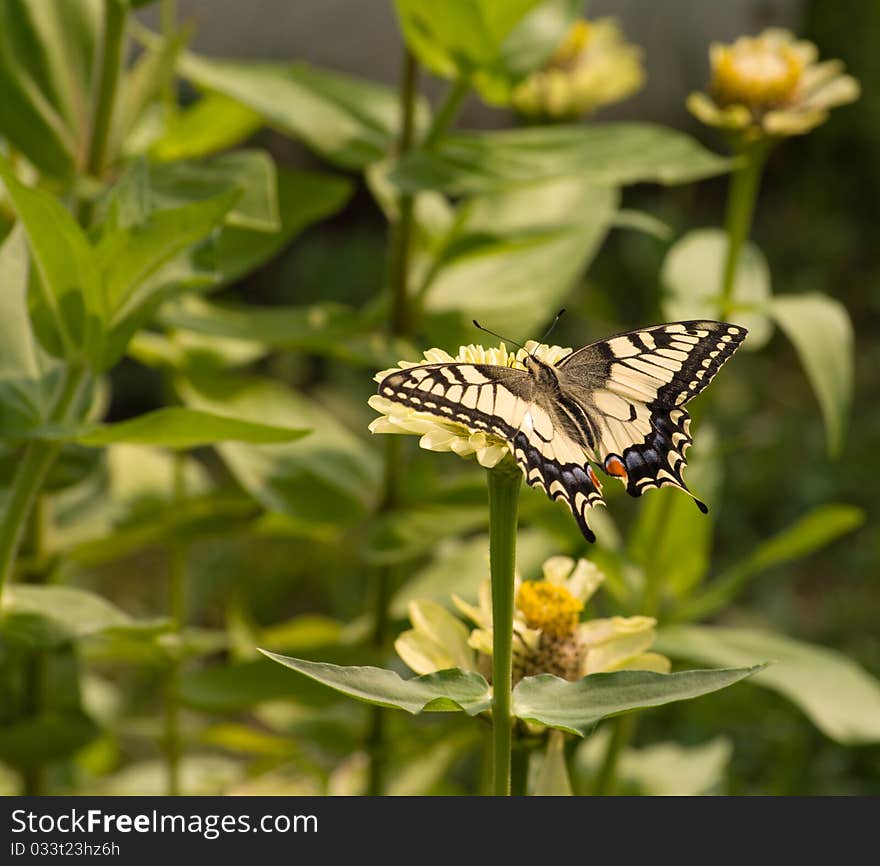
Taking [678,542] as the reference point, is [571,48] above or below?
above

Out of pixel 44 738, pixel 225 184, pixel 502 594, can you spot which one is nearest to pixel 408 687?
pixel 502 594

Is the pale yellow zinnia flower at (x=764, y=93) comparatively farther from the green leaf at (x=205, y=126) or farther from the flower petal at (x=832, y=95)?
the green leaf at (x=205, y=126)

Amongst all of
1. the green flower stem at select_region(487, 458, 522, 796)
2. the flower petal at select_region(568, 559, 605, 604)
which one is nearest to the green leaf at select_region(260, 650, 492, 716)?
the green flower stem at select_region(487, 458, 522, 796)

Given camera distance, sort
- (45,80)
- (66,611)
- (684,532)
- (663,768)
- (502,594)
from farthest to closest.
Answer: (663,768), (684,532), (45,80), (66,611), (502,594)

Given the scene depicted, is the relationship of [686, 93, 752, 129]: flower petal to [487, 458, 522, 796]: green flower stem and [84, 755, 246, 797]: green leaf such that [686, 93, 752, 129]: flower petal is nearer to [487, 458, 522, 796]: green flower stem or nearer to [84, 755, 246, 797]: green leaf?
[487, 458, 522, 796]: green flower stem

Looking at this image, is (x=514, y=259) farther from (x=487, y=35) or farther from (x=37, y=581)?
(x=37, y=581)

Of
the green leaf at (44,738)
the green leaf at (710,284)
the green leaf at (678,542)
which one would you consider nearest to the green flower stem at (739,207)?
the green leaf at (710,284)

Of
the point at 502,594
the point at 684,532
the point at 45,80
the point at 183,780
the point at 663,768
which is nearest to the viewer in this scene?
the point at 502,594
